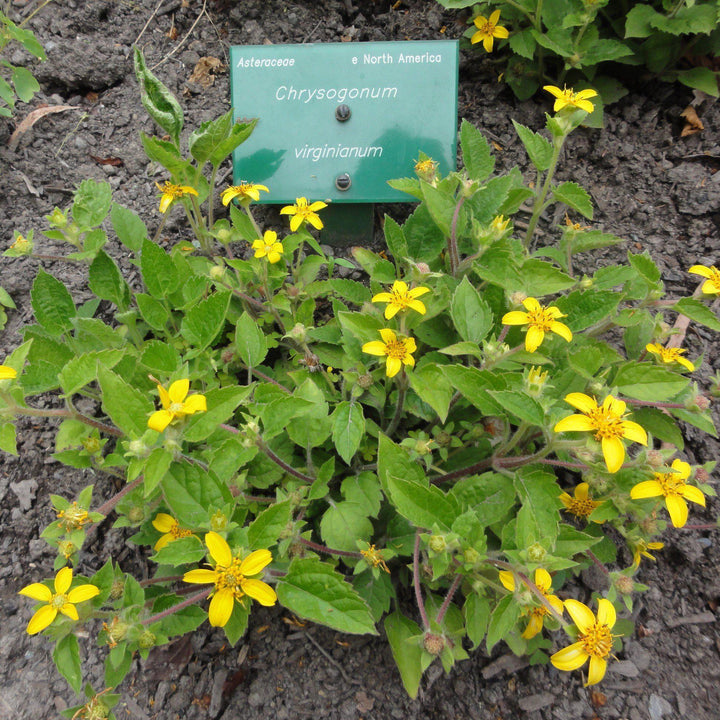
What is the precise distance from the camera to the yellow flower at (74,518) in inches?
72.3

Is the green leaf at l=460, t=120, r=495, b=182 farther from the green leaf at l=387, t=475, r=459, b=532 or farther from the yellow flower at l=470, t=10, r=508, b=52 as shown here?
the green leaf at l=387, t=475, r=459, b=532

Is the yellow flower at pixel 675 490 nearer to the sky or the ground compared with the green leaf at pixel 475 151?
nearer to the ground

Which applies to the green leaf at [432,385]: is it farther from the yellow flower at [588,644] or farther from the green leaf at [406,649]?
the green leaf at [406,649]

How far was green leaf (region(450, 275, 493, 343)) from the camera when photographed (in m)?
2.16

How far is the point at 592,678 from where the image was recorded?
66.3 inches

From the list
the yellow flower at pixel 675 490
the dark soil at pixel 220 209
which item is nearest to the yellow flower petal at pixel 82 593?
the dark soil at pixel 220 209

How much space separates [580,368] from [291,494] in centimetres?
118

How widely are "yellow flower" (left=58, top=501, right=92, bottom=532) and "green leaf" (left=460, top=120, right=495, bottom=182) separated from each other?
2120 mm

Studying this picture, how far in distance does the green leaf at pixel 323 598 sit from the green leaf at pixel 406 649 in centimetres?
49

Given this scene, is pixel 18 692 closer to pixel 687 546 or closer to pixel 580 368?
pixel 580 368

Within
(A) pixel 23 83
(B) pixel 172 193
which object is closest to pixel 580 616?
(B) pixel 172 193

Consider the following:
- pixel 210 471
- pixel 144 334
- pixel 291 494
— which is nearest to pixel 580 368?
pixel 291 494

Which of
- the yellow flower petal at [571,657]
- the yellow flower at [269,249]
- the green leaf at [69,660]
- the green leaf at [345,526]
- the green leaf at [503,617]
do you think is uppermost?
the yellow flower at [269,249]

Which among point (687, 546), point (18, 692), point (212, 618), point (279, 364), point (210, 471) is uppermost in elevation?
point (210, 471)
